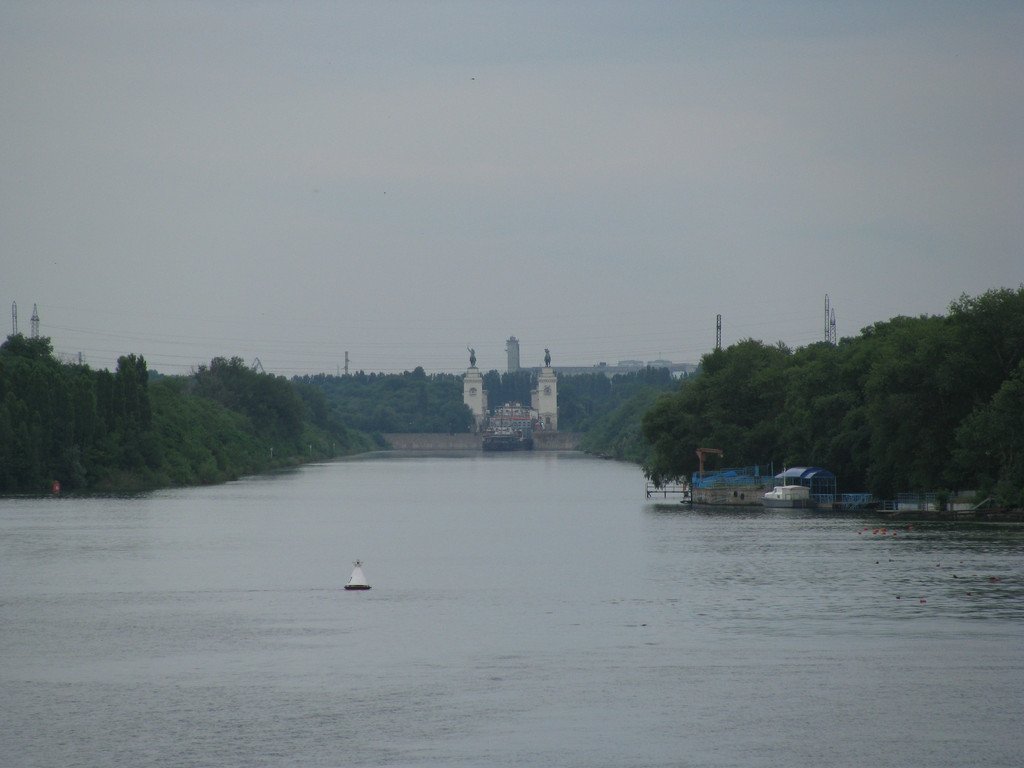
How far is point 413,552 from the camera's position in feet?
184

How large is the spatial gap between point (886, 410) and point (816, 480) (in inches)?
540

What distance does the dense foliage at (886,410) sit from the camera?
68438 millimetres

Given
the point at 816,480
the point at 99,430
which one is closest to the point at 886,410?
the point at 816,480

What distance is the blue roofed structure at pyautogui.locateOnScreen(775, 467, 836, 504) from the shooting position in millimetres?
84062

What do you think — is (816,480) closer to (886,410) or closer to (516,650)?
(886,410)

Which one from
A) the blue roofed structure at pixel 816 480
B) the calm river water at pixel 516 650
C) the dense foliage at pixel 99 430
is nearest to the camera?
the calm river water at pixel 516 650

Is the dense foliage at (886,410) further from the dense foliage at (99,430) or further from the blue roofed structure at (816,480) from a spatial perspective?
the dense foliage at (99,430)

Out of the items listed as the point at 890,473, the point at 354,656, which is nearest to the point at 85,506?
the point at 890,473

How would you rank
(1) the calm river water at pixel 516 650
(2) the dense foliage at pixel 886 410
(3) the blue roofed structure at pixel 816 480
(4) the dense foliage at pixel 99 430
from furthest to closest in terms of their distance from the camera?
(4) the dense foliage at pixel 99 430 < (3) the blue roofed structure at pixel 816 480 < (2) the dense foliage at pixel 886 410 < (1) the calm river water at pixel 516 650

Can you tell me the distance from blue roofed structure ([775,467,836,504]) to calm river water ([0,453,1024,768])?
2057cm

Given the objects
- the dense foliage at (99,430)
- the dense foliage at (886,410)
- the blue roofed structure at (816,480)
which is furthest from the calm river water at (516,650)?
the dense foliage at (99,430)

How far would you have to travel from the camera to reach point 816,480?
85.1 metres

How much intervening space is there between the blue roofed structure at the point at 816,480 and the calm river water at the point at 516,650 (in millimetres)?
20569

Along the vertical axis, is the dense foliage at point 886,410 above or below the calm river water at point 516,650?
above
